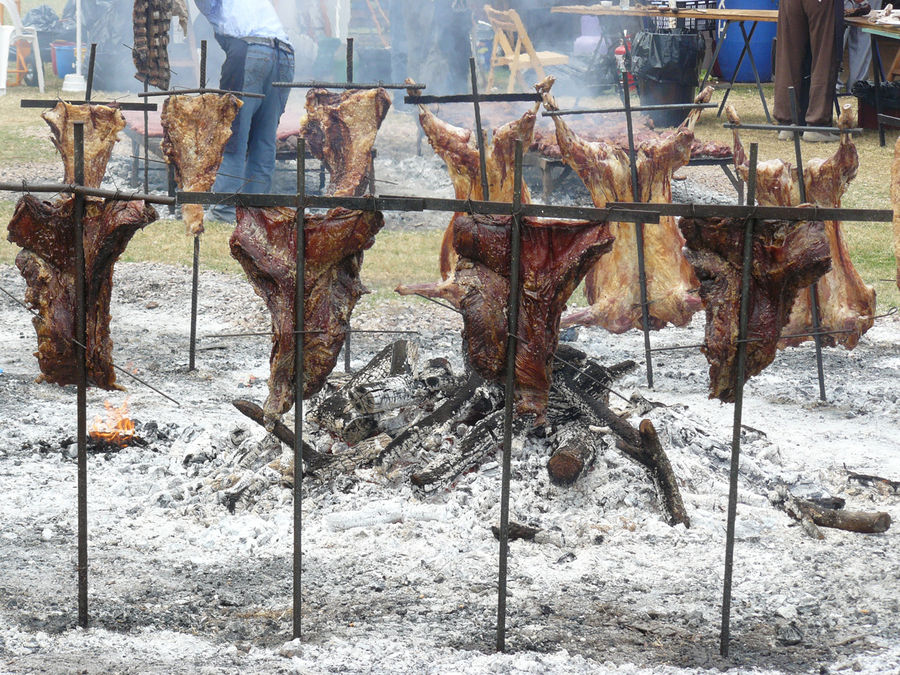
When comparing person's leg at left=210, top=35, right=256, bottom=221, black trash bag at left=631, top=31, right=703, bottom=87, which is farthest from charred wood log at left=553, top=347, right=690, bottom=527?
black trash bag at left=631, top=31, right=703, bottom=87

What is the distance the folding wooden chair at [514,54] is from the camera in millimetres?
18062

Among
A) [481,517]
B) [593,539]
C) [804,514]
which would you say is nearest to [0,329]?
[481,517]

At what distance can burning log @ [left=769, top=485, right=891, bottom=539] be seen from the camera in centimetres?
502

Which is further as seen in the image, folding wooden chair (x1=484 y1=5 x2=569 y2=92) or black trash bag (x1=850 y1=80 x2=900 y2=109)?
folding wooden chair (x1=484 y1=5 x2=569 y2=92)

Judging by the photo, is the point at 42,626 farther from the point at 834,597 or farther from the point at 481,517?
the point at 834,597

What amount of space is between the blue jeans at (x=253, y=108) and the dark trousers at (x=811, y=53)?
25.6ft

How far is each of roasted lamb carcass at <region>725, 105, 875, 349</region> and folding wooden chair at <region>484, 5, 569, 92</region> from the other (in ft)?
38.3

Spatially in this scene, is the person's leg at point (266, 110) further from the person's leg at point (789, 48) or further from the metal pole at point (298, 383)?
the person's leg at point (789, 48)

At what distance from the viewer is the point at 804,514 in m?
5.16

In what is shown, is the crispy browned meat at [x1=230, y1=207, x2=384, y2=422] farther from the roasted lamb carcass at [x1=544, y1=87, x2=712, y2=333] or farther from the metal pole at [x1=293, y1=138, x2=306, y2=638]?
the roasted lamb carcass at [x1=544, y1=87, x2=712, y2=333]

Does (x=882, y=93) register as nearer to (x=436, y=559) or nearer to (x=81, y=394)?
(x=436, y=559)

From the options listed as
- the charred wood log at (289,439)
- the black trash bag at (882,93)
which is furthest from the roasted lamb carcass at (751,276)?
the black trash bag at (882,93)

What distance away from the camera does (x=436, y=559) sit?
4.77 metres

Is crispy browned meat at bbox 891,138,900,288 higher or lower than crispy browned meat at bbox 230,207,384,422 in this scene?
higher
